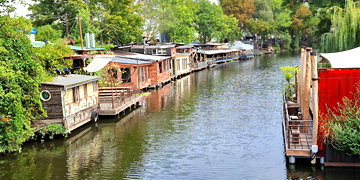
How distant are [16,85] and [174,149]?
827cm

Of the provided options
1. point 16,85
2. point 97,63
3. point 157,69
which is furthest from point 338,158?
point 157,69

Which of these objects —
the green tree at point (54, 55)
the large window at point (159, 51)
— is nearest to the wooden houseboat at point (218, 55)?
the large window at point (159, 51)

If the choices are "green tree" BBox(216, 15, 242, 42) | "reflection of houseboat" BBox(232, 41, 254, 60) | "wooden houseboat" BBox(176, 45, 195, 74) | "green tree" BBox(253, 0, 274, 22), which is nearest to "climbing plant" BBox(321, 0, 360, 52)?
"wooden houseboat" BBox(176, 45, 195, 74)

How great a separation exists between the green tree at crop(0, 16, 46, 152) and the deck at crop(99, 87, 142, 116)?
21.1ft

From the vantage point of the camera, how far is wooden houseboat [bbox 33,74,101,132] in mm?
21812

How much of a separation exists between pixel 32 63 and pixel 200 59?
5421 centimetres

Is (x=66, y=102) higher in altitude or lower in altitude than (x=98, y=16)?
lower

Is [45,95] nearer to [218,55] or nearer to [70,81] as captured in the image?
[70,81]

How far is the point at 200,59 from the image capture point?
7306 cm

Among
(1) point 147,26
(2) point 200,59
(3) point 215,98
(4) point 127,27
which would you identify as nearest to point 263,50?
(2) point 200,59

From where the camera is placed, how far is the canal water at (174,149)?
648 inches

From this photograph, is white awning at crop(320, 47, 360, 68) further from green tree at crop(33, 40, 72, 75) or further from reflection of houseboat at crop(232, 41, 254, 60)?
reflection of houseboat at crop(232, 41, 254, 60)

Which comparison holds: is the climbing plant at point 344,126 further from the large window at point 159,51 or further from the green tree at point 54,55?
the large window at point 159,51

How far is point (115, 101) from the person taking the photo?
29.2 m
